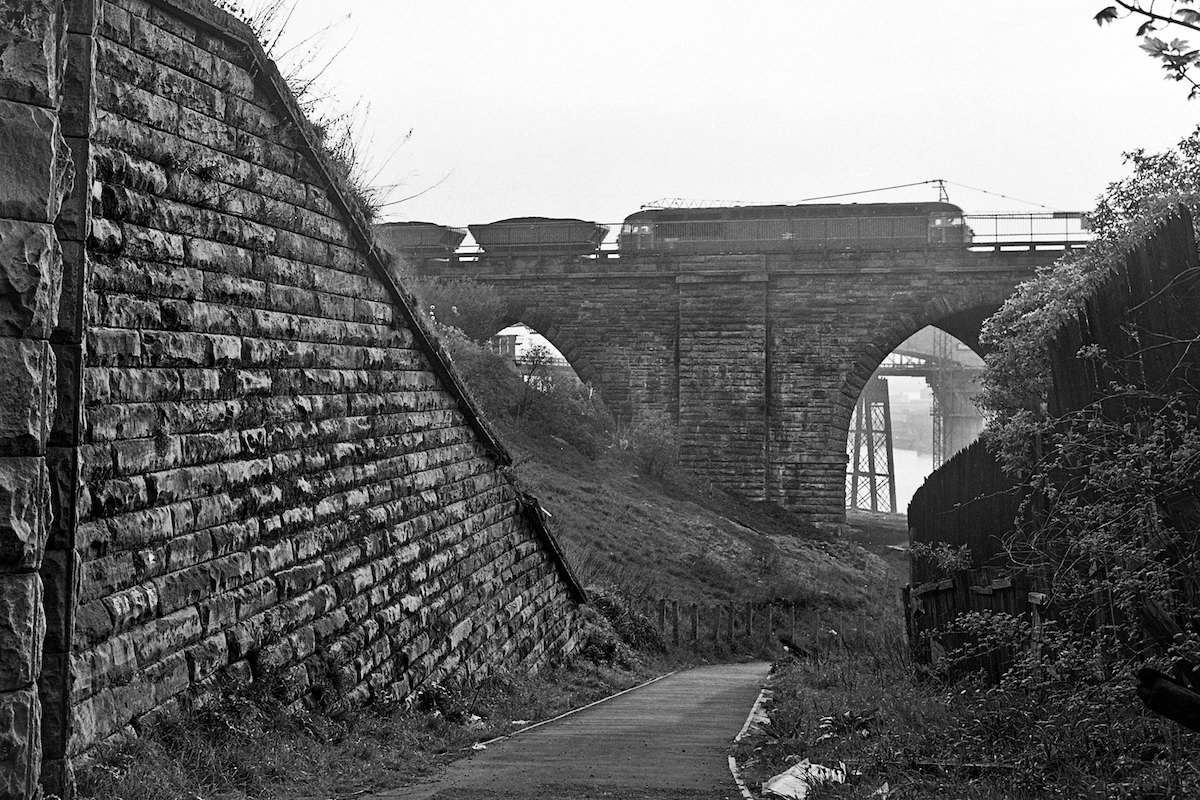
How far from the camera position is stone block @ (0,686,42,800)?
2.67 meters

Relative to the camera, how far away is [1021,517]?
7.84 meters

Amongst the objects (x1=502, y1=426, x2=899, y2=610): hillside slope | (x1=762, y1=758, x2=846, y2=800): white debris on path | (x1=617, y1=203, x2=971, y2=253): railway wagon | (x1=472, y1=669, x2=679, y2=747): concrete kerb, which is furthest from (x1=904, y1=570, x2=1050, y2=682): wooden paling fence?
(x1=617, y1=203, x2=971, y2=253): railway wagon

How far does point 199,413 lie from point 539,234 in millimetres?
32458

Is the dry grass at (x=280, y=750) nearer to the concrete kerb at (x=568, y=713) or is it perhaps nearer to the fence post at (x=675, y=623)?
the concrete kerb at (x=568, y=713)

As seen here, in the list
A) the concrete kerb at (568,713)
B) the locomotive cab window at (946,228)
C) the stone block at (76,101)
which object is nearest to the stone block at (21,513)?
the stone block at (76,101)

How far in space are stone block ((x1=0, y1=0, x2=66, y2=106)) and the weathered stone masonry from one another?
12 millimetres

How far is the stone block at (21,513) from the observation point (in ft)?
8.79

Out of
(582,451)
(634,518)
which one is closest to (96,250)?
(634,518)

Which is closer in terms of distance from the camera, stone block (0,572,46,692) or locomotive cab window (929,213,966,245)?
stone block (0,572,46,692)

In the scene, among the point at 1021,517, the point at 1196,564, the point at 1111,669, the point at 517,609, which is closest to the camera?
the point at 1196,564

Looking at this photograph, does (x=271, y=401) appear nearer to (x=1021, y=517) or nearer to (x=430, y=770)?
(x=430, y=770)

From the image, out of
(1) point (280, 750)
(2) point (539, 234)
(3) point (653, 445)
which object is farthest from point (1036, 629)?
(2) point (539, 234)

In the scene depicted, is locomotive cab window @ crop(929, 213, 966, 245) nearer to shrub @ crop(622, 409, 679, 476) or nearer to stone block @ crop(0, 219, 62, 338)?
shrub @ crop(622, 409, 679, 476)

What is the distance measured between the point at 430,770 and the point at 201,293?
3.30 metres
